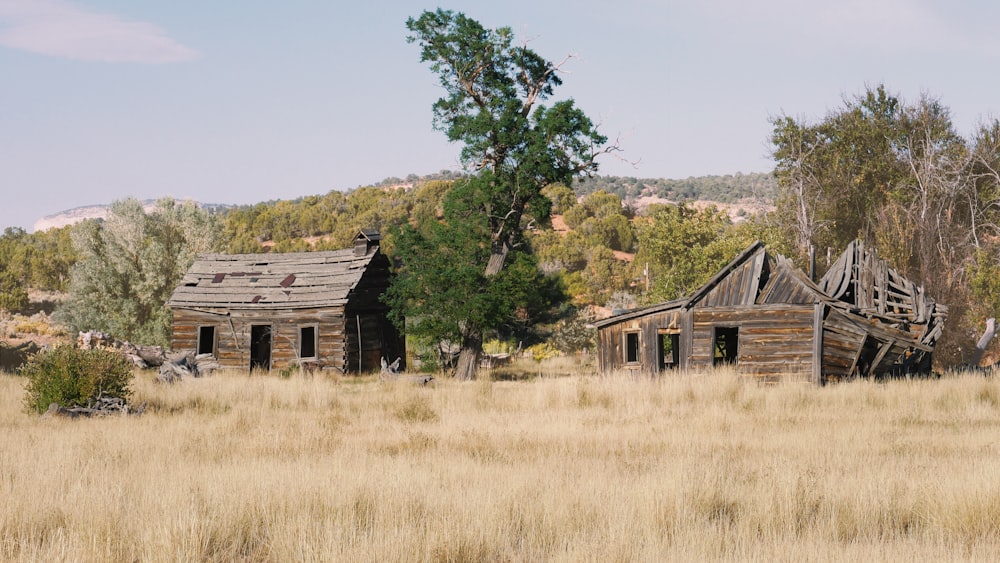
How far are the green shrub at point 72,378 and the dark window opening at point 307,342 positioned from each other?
14405 millimetres

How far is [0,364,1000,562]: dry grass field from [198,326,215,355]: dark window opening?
595 inches

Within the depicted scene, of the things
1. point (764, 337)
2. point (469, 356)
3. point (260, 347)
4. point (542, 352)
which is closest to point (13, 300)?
point (260, 347)

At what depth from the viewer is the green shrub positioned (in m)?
16.1

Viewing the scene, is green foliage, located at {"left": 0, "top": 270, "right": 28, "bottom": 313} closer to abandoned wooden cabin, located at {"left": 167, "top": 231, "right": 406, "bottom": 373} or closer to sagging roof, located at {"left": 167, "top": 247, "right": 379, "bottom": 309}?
sagging roof, located at {"left": 167, "top": 247, "right": 379, "bottom": 309}

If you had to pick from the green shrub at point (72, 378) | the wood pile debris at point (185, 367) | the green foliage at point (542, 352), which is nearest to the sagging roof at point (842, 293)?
the green foliage at point (542, 352)

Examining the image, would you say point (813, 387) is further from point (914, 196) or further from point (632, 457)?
point (914, 196)

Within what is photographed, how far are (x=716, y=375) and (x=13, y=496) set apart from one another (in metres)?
16.3

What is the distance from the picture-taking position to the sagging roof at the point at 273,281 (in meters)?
30.5

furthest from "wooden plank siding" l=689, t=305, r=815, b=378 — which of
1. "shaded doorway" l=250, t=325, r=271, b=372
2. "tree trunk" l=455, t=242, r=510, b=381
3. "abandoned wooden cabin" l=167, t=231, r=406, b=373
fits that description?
"shaded doorway" l=250, t=325, r=271, b=372

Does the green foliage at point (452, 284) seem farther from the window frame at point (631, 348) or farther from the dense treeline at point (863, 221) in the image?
the window frame at point (631, 348)

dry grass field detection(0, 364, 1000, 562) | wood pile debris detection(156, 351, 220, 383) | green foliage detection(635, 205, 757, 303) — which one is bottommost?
dry grass field detection(0, 364, 1000, 562)

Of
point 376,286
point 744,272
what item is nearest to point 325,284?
point 376,286

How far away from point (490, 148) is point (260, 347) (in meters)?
13.3

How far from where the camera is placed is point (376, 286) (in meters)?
32.8
